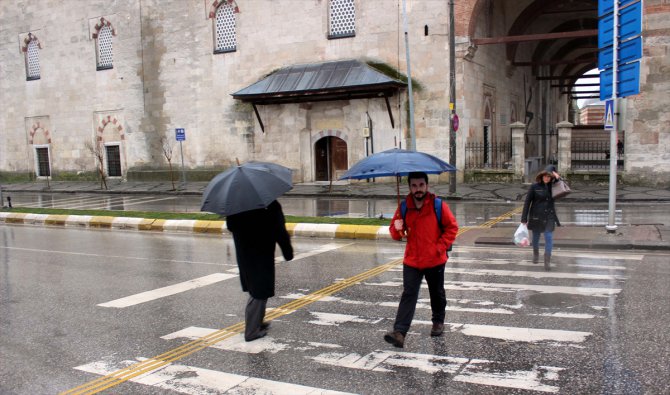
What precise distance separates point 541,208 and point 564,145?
523 inches

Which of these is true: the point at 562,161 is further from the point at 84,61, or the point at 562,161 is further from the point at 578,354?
the point at 84,61

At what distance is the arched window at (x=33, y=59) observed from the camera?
35906 millimetres

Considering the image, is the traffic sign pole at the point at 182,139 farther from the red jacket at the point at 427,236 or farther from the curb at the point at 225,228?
the red jacket at the point at 427,236

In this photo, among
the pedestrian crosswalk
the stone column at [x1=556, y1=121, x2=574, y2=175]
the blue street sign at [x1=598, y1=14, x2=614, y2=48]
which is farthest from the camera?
the stone column at [x1=556, y1=121, x2=574, y2=175]

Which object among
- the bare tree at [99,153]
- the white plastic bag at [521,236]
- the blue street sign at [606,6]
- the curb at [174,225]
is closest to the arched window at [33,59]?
the bare tree at [99,153]

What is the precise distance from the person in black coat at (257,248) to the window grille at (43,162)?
34589mm

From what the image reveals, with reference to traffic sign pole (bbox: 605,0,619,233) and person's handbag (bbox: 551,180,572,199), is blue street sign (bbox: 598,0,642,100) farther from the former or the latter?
person's handbag (bbox: 551,180,572,199)

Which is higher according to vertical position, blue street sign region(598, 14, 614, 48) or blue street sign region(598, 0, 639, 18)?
blue street sign region(598, 0, 639, 18)

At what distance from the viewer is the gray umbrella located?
5.50 m

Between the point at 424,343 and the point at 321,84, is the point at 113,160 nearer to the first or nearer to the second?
the point at 321,84

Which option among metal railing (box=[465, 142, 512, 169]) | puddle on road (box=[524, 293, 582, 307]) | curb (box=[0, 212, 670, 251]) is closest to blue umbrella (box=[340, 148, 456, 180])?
puddle on road (box=[524, 293, 582, 307])

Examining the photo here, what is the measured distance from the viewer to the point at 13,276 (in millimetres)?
9828

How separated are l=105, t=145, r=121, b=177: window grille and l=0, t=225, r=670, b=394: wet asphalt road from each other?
2400 cm

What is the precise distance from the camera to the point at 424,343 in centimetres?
572
